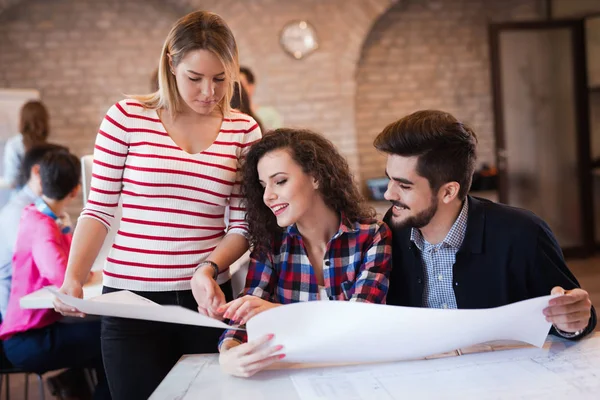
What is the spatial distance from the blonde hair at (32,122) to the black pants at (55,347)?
8.33 ft

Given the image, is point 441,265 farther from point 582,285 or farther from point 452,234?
point 582,285

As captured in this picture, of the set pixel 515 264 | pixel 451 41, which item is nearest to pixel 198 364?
pixel 515 264

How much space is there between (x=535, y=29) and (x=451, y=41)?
902 millimetres

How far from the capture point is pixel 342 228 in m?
1.71

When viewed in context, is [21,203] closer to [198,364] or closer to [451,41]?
[198,364]

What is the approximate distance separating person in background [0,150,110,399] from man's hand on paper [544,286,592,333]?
5.99 feet

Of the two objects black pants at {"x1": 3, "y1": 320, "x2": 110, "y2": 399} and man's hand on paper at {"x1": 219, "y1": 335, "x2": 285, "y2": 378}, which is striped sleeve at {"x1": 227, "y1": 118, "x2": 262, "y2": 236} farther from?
black pants at {"x1": 3, "y1": 320, "x2": 110, "y2": 399}

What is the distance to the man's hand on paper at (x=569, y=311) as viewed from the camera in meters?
1.34

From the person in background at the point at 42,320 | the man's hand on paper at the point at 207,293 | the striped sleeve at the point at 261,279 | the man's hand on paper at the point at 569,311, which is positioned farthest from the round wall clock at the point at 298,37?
the man's hand on paper at the point at 569,311

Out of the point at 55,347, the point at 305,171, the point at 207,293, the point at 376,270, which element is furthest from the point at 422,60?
the point at 207,293

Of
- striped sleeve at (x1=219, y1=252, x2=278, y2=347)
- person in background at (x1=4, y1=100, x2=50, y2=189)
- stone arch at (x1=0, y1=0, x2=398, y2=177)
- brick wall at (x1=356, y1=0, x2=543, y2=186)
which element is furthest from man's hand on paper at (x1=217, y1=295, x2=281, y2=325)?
brick wall at (x1=356, y1=0, x2=543, y2=186)

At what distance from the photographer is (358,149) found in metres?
6.59

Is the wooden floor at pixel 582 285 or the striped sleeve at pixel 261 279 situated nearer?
the striped sleeve at pixel 261 279

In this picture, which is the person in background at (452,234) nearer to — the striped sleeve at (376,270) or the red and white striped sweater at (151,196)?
the striped sleeve at (376,270)
